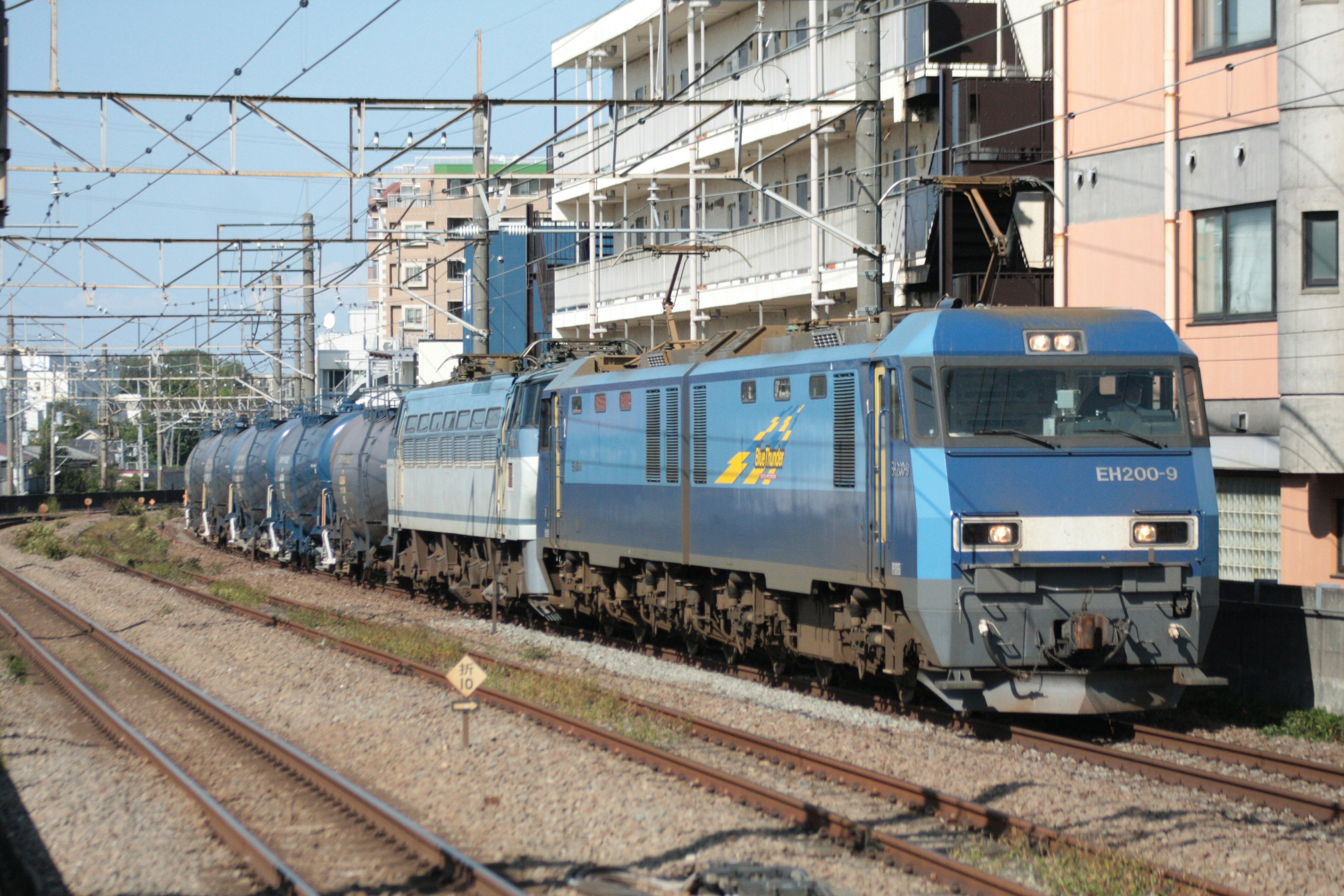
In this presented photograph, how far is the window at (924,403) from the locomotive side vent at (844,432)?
3.24 ft

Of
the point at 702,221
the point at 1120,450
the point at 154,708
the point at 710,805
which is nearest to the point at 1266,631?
the point at 1120,450

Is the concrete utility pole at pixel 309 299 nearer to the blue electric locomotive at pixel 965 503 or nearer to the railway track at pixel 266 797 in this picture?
the railway track at pixel 266 797

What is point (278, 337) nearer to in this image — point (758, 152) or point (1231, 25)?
point (758, 152)

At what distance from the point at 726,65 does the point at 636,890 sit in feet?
101

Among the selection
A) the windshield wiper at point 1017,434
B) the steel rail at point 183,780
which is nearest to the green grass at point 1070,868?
the windshield wiper at point 1017,434

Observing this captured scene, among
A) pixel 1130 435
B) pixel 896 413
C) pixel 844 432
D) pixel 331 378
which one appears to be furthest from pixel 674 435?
pixel 331 378

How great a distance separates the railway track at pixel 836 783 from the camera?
8.02 metres

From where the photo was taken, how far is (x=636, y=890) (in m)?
7.83

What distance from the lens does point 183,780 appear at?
36.0 ft

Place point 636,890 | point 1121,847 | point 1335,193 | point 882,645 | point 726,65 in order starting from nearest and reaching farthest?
point 636,890 → point 1121,847 → point 882,645 → point 1335,193 → point 726,65

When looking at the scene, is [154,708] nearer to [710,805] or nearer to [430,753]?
[430,753]

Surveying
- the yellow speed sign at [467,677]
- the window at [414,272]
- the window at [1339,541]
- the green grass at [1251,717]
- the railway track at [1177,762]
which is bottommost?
the green grass at [1251,717]

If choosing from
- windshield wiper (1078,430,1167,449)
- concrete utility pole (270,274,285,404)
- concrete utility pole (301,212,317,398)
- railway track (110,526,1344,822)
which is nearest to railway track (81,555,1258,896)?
railway track (110,526,1344,822)

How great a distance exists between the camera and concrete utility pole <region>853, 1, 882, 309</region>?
1772 centimetres
